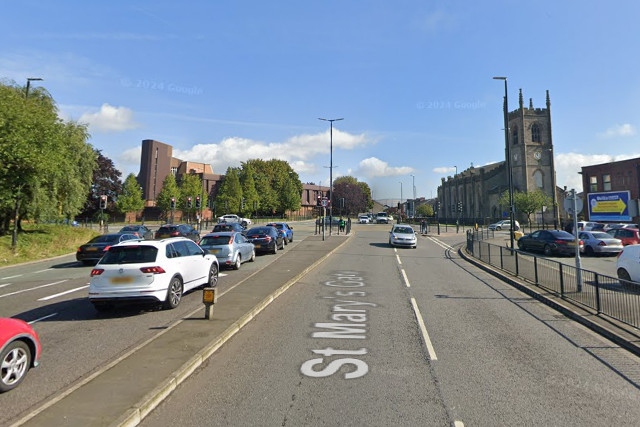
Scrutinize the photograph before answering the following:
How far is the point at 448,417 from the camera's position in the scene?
4023 mm

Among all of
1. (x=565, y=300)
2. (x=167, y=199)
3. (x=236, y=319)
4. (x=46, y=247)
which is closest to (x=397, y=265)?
(x=565, y=300)

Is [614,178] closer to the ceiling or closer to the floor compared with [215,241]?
closer to the ceiling

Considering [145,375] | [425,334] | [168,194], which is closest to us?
[145,375]

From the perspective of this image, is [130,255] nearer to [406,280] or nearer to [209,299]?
[209,299]

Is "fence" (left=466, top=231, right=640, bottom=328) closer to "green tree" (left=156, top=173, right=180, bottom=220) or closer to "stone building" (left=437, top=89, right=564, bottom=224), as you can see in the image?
"stone building" (left=437, top=89, right=564, bottom=224)

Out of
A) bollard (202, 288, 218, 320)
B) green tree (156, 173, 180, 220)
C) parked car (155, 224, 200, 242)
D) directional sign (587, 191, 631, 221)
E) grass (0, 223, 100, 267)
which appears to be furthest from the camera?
green tree (156, 173, 180, 220)

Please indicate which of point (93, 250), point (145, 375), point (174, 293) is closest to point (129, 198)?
point (93, 250)

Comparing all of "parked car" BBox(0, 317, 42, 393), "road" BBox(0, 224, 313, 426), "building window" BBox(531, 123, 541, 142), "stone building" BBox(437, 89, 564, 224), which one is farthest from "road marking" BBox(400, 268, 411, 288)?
"building window" BBox(531, 123, 541, 142)

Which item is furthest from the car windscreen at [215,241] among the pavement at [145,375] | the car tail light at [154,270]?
the car tail light at [154,270]

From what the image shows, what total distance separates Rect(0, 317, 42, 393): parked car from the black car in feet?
76.1

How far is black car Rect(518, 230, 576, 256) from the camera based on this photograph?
21.3 metres

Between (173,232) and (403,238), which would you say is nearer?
(403,238)

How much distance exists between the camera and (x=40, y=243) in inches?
958

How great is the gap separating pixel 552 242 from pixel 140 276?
2164 cm
